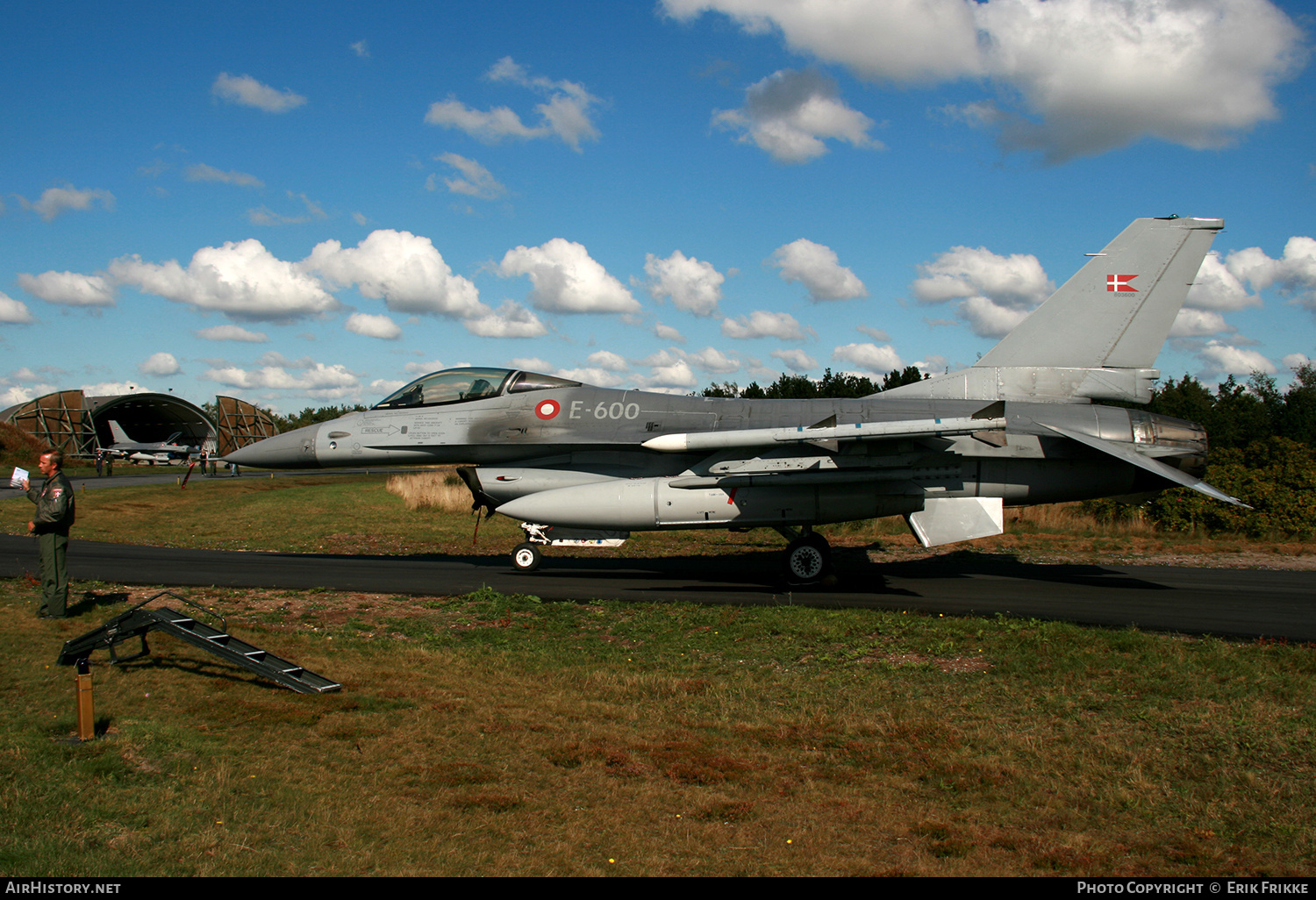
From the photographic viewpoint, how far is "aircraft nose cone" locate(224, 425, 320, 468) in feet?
47.7

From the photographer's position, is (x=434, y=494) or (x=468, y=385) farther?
(x=434, y=494)

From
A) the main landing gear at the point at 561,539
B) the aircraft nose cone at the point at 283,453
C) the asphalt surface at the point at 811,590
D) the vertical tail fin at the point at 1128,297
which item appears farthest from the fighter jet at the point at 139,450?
the vertical tail fin at the point at 1128,297

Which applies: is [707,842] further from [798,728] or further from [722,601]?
[722,601]

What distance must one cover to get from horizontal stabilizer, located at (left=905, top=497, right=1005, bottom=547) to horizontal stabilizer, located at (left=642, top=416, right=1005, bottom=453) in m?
1.78

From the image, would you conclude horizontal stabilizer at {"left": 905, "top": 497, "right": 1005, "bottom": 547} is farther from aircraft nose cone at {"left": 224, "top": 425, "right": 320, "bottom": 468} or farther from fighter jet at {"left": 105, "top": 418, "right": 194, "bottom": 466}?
fighter jet at {"left": 105, "top": 418, "right": 194, "bottom": 466}

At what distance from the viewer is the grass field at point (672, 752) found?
417cm

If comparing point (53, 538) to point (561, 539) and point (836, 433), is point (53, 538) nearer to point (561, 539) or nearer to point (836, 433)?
point (561, 539)

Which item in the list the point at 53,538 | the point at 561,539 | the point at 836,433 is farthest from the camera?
the point at 561,539

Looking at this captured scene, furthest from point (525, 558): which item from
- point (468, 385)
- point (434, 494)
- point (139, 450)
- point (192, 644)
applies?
point (139, 450)

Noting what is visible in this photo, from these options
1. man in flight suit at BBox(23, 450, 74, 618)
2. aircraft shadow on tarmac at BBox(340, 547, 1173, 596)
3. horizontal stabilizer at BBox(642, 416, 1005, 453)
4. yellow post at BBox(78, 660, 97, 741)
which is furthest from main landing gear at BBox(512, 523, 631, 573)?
yellow post at BBox(78, 660, 97, 741)

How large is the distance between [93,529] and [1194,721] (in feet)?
78.2

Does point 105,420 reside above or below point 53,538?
above

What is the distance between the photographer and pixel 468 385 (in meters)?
14.6

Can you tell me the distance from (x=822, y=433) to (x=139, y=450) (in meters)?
62.0
